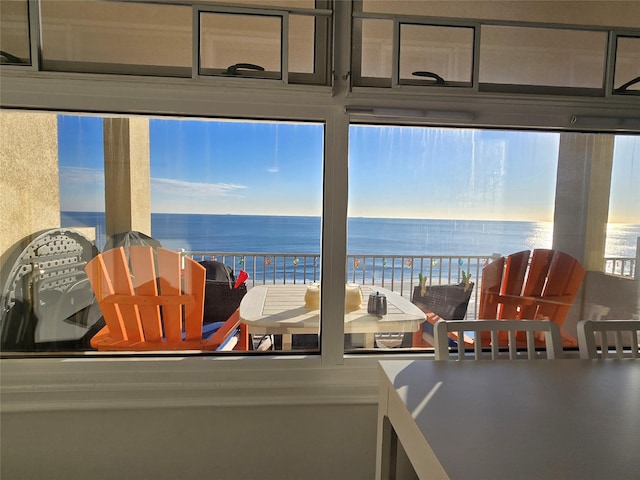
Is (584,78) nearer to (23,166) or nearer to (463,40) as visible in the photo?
(463,40)

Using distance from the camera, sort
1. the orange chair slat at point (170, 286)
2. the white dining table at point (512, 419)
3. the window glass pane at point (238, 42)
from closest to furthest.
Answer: the white dining table at point (512, 419), the window glass pane at point (238, 42), the orange chair slat at point (170, 286)

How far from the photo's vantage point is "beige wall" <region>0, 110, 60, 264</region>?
1434 mm

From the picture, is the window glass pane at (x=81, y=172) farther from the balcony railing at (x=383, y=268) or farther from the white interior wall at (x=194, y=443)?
the white interior wall at (x=194, y=443)

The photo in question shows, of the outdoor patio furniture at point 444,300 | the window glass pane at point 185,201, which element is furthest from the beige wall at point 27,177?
the outdoor patio furniture at point 444,300

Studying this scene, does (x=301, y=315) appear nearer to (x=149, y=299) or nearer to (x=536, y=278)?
(x=149, y=299)

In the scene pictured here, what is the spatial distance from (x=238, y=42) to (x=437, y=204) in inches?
40.7

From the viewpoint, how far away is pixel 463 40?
1443 mm

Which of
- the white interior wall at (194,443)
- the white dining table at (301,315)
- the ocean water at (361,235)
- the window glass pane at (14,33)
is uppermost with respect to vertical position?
the window glass pane at (14,33)

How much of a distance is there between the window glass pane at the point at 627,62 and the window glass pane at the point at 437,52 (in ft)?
2.02


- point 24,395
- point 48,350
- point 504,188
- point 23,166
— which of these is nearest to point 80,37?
point 23,166

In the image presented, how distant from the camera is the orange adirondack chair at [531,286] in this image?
173 cm

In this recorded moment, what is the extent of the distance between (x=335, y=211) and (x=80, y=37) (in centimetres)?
111

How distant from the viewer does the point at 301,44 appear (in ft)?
4.65

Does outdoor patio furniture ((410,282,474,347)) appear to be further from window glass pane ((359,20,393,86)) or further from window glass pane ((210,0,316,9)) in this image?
window glass pane ((210,0,316,9))
